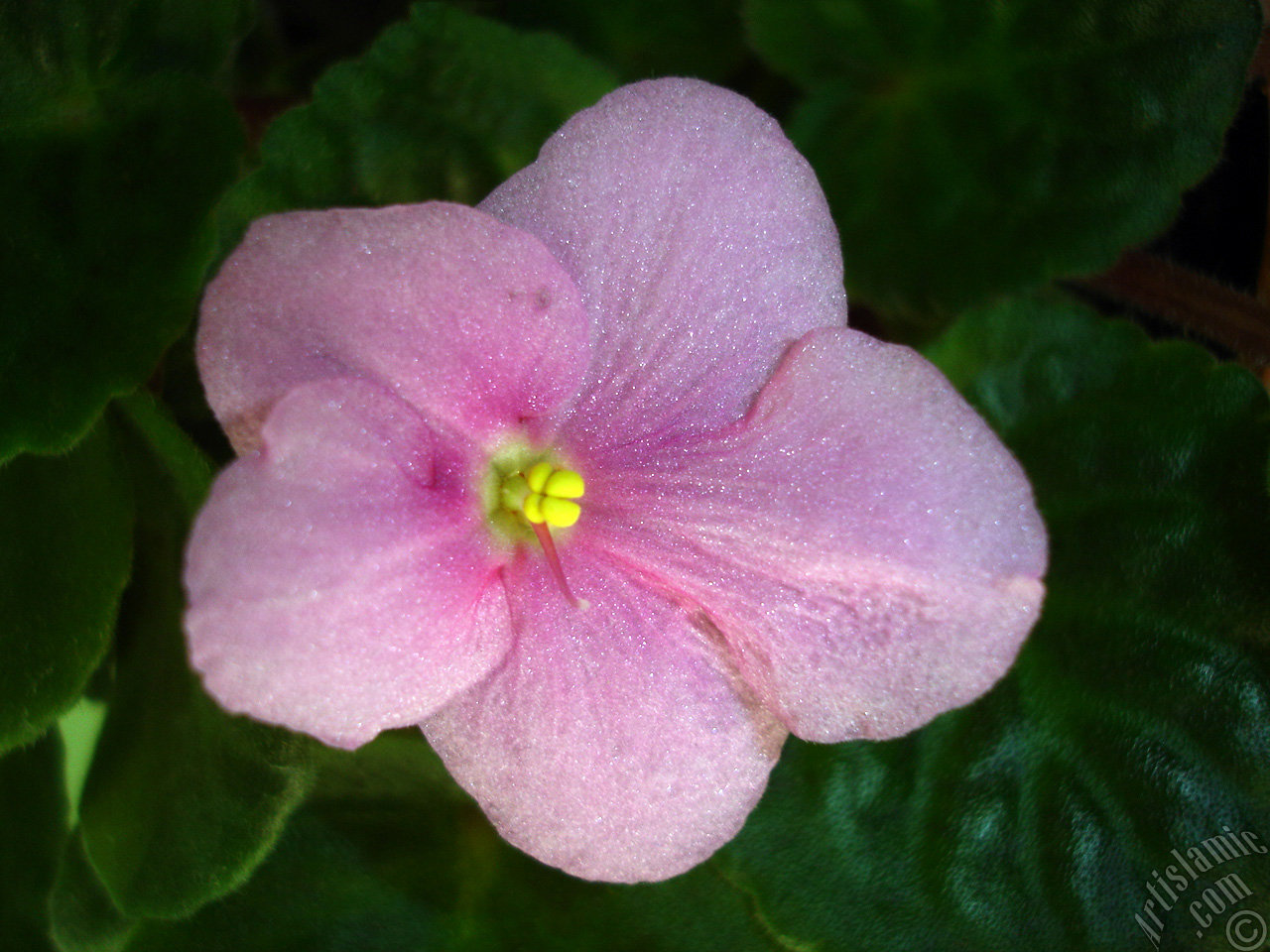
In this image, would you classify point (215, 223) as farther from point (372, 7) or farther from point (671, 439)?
point (372, 7)

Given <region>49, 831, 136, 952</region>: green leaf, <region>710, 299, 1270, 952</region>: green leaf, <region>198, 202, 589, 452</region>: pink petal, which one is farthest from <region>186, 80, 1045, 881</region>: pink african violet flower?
<region>49, 831, 136, 952</region>: green leaf

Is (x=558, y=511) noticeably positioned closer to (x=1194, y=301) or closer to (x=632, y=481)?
(x=632, y=481)

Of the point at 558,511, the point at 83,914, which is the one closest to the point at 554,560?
the point at 558,511

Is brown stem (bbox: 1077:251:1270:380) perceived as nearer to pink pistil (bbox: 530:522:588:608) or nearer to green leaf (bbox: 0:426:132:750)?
pink pistil (bbox: 530:522:588:608)

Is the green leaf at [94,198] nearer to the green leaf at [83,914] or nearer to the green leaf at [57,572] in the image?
the green leaf at [57,572]

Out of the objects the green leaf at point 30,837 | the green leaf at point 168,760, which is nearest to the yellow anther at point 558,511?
the green leaf at point 168,760
